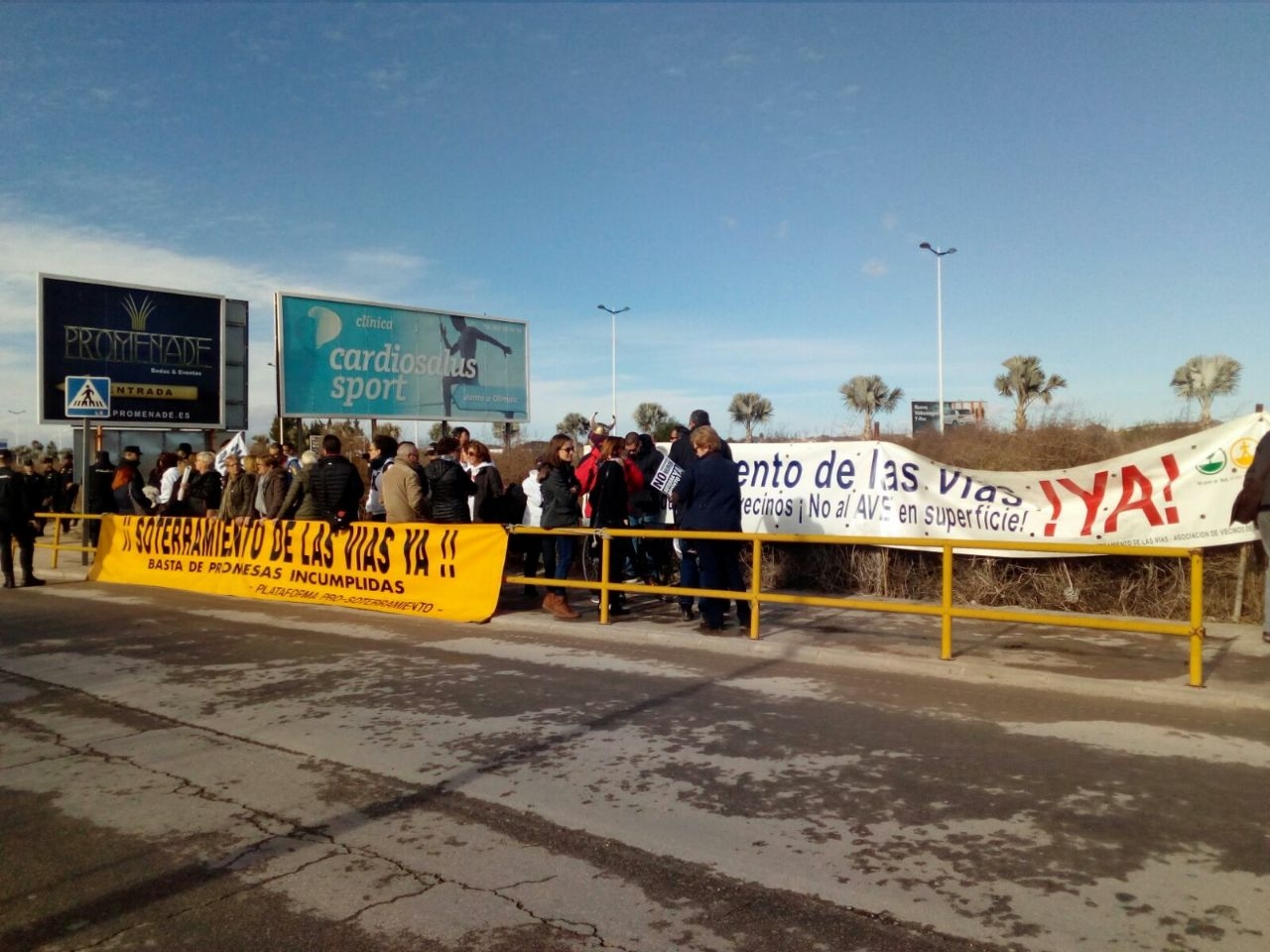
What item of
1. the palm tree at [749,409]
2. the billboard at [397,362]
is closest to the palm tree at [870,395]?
the palm tree at [749,409]

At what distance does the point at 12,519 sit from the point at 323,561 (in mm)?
5288

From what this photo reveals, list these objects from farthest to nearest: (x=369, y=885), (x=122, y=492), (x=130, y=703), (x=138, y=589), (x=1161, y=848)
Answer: (x=122, y=492) < (x=138, y=589) < (x=130, y=703) < (x=1161, y=848) < (x=369, y=885)

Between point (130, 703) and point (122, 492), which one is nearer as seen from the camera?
point (130, 703)

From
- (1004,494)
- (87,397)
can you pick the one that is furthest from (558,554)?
(87,397)

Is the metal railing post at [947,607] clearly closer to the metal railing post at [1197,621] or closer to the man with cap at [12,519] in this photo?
the metal railing post at [1197,621]

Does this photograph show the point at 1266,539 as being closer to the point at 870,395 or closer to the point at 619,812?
the point at 619,812

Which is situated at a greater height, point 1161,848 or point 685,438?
point 685,438

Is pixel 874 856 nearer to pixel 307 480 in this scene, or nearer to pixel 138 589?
pixel 307 480

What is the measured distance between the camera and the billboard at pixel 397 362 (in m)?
22.4

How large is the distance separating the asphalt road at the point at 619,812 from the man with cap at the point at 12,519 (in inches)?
276

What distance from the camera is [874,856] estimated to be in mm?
4020

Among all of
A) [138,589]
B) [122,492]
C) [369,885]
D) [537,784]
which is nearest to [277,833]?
[369,885]

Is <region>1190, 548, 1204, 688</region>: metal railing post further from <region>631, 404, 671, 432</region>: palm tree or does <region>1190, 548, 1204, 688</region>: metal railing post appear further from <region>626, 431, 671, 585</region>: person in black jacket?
<region>631, 404, 671, 432</region>: palm tree

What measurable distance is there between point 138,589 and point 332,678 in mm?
8167
